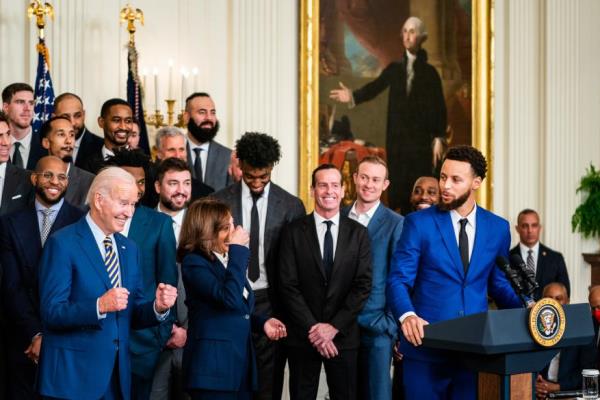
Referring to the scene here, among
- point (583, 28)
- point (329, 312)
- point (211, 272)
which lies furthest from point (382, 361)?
point (583, 28)

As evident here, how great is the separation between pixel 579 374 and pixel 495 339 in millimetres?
3794

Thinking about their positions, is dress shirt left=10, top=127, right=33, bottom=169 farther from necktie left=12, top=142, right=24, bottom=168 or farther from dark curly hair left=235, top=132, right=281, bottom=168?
dark curly hair left=235, top=132, right=281, bottom=168

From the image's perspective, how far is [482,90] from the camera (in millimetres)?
11391

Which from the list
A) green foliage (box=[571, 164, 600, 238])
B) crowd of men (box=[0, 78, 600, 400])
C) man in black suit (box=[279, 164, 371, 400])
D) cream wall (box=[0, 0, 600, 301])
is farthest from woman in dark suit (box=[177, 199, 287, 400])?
green foliage (box=[571, 164, 600, 238])

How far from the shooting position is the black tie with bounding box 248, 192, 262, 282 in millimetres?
6660

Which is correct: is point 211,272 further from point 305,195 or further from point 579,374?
point 305,195

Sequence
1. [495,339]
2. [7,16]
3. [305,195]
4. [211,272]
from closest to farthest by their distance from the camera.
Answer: [495,339] < [211,272] < [7,16] < [305,195]

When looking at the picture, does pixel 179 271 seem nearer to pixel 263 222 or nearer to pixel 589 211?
pixel 263 222

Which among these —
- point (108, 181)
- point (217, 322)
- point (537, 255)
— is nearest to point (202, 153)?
point (217, 322)

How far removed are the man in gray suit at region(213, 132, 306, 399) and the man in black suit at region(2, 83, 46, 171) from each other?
134cm

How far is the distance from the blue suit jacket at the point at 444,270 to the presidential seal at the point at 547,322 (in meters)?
0.64

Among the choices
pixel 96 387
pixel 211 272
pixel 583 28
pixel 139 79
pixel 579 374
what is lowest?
pixel 579 374

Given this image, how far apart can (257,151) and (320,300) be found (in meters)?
1.04

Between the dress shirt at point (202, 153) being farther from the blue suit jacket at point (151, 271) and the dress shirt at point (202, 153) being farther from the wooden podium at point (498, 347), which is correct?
the wooden podium at point (498, 347)
